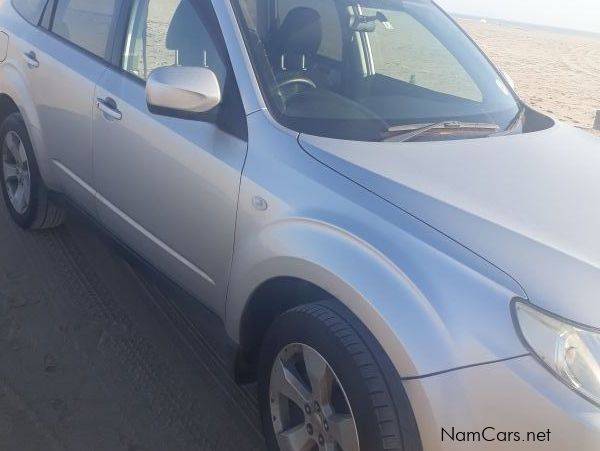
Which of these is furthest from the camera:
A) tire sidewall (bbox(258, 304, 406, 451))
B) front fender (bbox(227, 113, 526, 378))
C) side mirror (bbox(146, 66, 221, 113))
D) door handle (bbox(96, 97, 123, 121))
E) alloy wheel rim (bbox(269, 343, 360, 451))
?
door handle (bbox(96, 97, 123, 121))

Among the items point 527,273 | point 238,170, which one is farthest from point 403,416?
point 238,170

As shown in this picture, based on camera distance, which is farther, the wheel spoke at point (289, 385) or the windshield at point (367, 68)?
the windshield at point (367, 68)

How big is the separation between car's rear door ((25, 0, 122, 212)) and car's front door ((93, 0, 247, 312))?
131 millimetres

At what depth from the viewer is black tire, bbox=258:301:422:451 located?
1.84 m

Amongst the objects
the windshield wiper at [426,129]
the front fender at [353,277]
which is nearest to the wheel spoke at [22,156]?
the front fender at [353,277]

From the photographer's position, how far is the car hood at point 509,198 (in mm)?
1792

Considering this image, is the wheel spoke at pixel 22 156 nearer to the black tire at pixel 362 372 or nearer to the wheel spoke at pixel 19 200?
the wheel spoke at pixel 19 200

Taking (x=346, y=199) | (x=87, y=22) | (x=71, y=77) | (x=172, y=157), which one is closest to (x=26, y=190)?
(x=71, y=77)

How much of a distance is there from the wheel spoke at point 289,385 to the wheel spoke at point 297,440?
0.08 meters

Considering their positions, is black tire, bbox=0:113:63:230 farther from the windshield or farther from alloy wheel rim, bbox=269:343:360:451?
alloy wheel rim, bbox=269:343:360:451

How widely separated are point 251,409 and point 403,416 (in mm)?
1089

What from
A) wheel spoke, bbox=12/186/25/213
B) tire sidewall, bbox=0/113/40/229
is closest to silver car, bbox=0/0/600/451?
tire sidewall, bbox=0/113/40/229

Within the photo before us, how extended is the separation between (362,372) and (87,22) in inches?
95.1

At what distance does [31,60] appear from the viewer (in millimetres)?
3699
